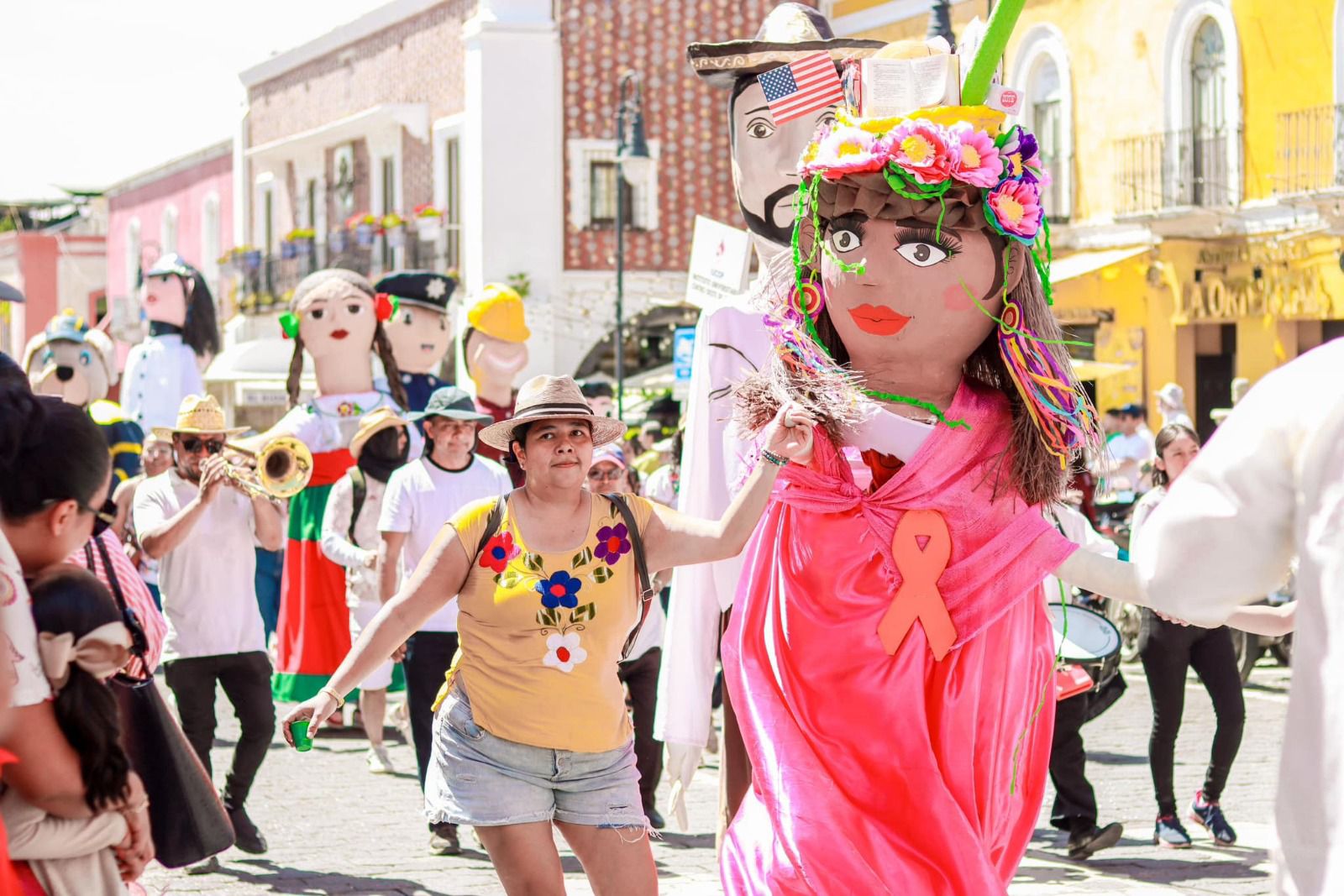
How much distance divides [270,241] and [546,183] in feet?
43.2

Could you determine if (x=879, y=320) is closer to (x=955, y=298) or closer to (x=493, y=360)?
(x=955, y=298)

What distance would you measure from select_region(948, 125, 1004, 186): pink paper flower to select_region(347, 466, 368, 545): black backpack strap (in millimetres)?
5323

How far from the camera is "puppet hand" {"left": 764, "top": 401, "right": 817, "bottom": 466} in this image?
476cm

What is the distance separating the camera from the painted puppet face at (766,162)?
20.9 ft

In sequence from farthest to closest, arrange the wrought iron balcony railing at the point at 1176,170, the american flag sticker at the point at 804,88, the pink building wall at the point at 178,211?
the pink building wall at the point at 178,211, the wrought iron balcony railing at the point at 1176,170, the american flag sticker at the point at 804,88

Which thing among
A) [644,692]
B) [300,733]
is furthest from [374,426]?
[300,733]

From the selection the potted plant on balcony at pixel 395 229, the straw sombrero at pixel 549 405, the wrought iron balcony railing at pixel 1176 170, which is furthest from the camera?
the potted plant on balcony at pixel 395 229

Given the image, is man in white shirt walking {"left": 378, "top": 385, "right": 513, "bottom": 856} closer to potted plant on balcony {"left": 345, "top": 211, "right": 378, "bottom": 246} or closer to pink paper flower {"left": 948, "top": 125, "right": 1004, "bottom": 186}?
pink paper flower {"left": 948, "top": 125, "right": 1004, "bottom": 186}

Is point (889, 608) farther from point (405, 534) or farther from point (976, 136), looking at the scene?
point (405, 534)

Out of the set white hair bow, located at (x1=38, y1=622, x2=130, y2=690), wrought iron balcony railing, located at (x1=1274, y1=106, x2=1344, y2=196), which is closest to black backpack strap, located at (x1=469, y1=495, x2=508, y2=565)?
white hair bow, located at (x1=38, y1=622, x2=130, y2=690)

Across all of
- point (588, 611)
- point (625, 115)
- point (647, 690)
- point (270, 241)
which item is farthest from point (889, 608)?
point (270, 241)

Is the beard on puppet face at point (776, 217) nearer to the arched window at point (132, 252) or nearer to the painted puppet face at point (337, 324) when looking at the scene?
the painted puppet face at point (337, 324)

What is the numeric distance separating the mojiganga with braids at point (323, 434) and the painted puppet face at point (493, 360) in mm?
414

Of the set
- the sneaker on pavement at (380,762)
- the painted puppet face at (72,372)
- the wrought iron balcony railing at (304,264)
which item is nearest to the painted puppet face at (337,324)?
the sneaker on pavement at (380,762)
